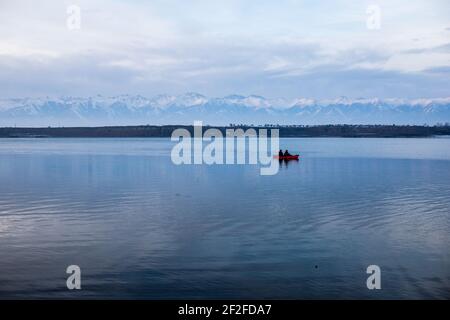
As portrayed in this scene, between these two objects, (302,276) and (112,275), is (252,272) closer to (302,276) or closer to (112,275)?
(302,276)

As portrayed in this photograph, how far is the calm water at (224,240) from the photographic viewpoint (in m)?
12.1

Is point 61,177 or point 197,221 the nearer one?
point 197,221

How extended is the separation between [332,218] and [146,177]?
20.6 metres

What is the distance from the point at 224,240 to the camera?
16.6m

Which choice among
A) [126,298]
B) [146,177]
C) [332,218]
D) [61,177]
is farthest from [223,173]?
[126,298]

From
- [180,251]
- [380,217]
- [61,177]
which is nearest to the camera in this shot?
[180,251]

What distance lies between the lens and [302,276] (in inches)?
503

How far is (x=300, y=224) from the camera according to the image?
63.5 ft

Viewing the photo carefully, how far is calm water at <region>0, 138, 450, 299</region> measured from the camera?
12.1m

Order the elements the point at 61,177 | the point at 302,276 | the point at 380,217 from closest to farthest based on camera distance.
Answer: the point at 302,276 → the point at 380,217 → the point at 61,177
